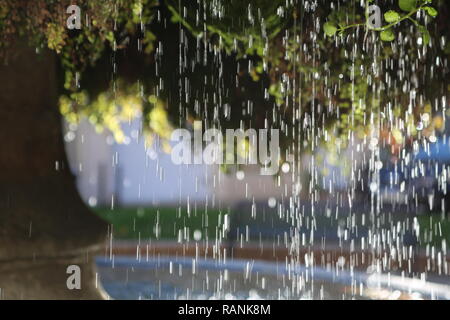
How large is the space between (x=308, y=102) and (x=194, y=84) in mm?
1322

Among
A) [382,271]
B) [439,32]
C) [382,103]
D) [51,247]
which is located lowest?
[382,271]

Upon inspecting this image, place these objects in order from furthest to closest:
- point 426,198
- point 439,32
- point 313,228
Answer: point 426,198
point 313,228
point 439,32

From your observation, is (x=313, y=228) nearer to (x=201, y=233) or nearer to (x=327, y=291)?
(x=327, y=291)

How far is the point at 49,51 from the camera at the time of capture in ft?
24.0

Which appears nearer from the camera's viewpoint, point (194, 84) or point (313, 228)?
point (194, 84)

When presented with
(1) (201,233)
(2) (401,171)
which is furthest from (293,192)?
(1) (201,233)

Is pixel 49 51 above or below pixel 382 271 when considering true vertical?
above

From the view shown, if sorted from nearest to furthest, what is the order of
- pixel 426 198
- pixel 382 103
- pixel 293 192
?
pixel 382 103
pixel 426 198
pixel 293 192

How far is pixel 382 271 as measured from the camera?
449 inches

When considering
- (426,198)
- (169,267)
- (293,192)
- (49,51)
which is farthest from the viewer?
(293,192)

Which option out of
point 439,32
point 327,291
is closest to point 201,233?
point 327,291

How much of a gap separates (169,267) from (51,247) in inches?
168

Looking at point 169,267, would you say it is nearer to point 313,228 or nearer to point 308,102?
point 313,228

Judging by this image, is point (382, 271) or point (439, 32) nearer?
point (439, 32)
